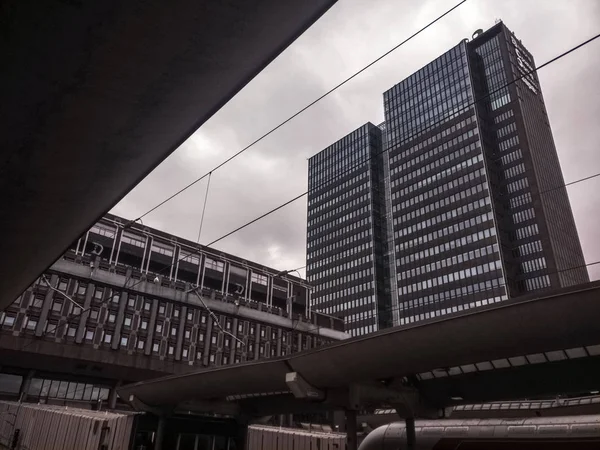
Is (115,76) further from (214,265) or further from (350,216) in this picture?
(350,216)

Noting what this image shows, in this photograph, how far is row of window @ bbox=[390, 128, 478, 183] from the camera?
139750 millimetres

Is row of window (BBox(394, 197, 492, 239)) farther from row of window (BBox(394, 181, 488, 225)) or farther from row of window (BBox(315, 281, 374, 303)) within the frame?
row of window (BBox(315, 281, 374, 303))

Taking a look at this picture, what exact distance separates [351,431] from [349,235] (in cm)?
15070

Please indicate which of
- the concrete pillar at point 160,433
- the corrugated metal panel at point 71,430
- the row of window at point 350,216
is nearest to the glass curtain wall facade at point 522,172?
the row of window at point 350,216

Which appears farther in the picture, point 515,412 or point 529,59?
Answer: point 529,59

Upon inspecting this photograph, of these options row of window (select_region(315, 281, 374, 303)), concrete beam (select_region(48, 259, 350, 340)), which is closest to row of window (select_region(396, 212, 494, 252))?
row of window (select_region(315, 281, 374, 303))

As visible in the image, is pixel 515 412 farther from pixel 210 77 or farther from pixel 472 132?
pixel 472 132

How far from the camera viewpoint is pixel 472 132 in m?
138

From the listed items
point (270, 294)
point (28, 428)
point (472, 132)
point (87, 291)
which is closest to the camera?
point (28, 428)

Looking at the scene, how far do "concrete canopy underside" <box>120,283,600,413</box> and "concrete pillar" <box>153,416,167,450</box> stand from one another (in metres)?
1.94

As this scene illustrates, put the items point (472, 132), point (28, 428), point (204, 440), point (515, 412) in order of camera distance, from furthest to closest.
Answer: point (472, 132) < point (515, 412) < point (28, 428) < point (204, 440)

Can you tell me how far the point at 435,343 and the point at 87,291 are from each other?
2339 inches

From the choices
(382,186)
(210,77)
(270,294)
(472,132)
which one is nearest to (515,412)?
(210,77)

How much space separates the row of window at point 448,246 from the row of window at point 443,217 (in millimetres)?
7167
